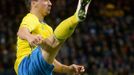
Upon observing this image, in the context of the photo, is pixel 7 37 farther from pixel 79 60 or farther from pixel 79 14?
pixel 79 14

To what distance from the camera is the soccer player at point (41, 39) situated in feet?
17.8

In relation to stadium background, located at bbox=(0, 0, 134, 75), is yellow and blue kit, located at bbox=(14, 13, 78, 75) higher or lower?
higher

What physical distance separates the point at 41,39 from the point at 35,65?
2.86 ft

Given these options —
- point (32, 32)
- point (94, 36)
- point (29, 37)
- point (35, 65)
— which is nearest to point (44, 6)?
point (32, 32)

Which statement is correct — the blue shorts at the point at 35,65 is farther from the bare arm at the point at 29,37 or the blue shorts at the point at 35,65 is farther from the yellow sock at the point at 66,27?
the yellow sock at the point at 66,27

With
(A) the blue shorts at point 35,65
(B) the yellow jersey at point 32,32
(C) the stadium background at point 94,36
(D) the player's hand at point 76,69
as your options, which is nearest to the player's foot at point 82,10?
(A) the blue shorts at point 35,65

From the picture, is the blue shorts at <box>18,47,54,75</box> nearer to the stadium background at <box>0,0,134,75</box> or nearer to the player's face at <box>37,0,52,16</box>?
the player's face at <box>37,0,52,16</box>

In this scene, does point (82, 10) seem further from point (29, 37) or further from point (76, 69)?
point (76, 69)

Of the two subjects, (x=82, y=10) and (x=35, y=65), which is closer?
(x=82, y=10)

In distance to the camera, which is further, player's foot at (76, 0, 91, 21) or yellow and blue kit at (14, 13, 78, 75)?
yellow and blue kit at (14, 13, 78, 75)

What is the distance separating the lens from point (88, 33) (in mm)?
15148

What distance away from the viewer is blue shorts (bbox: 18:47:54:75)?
6.05 m

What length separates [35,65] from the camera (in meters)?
6.10

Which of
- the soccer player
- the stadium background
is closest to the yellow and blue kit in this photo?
the soccer player
